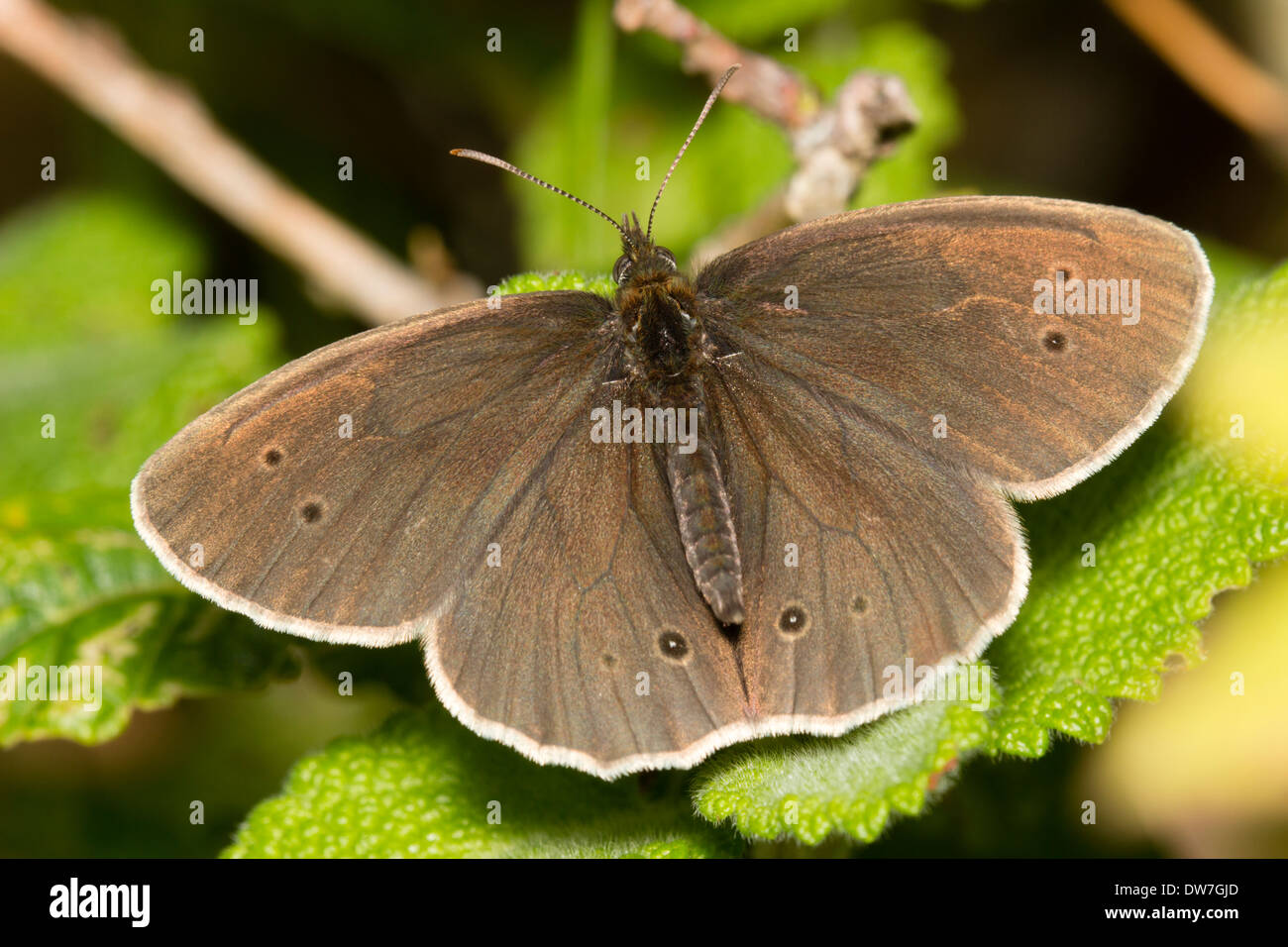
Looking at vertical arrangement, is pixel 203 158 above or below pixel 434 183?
below

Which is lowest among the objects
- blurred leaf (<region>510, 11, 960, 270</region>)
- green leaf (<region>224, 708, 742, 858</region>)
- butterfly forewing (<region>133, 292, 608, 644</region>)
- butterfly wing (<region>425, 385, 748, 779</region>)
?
green leaf (<region>224, 708, 742, 858</region>)

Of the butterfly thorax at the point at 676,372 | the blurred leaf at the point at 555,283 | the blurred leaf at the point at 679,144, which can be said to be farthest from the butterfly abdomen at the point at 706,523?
the blurred leaf at the point at 679,144

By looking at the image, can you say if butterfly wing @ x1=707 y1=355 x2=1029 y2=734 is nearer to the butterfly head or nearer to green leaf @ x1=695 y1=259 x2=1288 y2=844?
green leaf @ x1=695 y1=259 x2=1288 y2=844

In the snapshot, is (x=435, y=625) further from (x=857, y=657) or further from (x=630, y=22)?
(x=630, y=22)

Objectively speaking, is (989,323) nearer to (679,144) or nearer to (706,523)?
(706,523)

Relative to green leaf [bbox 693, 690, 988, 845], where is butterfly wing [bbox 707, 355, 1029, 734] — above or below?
above

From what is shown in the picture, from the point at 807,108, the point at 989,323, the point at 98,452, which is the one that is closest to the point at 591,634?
the point at 989,323

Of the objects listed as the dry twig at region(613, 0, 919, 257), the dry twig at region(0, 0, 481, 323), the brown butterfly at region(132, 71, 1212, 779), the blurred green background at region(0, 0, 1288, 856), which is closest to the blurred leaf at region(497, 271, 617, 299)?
the brown butterfly at region(132, 71, 1212, 779)

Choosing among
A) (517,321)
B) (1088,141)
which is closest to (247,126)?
(517,321)
